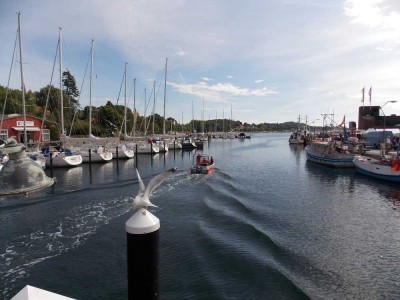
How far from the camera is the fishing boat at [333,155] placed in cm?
5138

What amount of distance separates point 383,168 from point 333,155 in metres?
13.9

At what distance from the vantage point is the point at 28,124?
202 ft

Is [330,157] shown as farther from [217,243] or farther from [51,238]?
[51,238]

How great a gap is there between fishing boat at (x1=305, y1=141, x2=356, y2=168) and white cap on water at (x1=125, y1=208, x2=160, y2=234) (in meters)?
53.8

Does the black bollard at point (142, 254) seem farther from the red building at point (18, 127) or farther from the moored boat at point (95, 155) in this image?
the red building at point (18, 127)

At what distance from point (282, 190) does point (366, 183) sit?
14.3 m

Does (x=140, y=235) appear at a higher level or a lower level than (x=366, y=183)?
higher

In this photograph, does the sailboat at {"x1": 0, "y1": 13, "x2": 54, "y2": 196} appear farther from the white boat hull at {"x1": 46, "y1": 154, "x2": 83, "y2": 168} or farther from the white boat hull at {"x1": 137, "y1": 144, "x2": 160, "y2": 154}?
the white boat hull at {"x1": 137, "y1": 144, "x2": 160, "y2": 154}

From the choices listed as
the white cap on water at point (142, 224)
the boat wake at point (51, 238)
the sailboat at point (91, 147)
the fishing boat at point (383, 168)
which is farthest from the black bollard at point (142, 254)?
the sailboat at point (91, 147)

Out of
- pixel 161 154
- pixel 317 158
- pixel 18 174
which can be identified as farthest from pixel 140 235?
pixel 161 154

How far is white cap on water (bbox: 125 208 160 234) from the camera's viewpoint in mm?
4032

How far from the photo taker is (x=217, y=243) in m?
Result: 16.8

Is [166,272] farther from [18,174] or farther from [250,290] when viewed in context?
[18,174]

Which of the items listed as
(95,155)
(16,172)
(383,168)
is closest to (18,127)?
(95,155)
